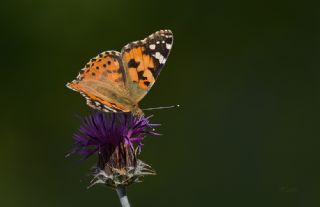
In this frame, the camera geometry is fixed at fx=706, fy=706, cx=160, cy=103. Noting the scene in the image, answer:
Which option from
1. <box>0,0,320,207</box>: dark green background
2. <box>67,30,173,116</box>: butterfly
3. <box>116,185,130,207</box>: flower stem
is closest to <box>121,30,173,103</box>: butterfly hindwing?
<box>67,30,173,116</box>: butterfly

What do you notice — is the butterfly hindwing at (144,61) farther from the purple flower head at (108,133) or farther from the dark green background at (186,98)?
the dark green background at (186,98)

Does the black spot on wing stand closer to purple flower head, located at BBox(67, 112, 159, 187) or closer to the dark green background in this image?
purple flower head, located at BBox(67, 112, 159, 187)

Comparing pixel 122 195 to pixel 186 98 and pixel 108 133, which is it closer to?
pixel 108 133

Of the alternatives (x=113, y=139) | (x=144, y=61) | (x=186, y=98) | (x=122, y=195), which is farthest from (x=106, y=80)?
(x=186, y=98)

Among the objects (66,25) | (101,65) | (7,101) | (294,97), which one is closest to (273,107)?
(294,97)

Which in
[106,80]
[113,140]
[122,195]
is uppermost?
[106,80]

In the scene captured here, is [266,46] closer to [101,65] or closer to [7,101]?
[7,101]
